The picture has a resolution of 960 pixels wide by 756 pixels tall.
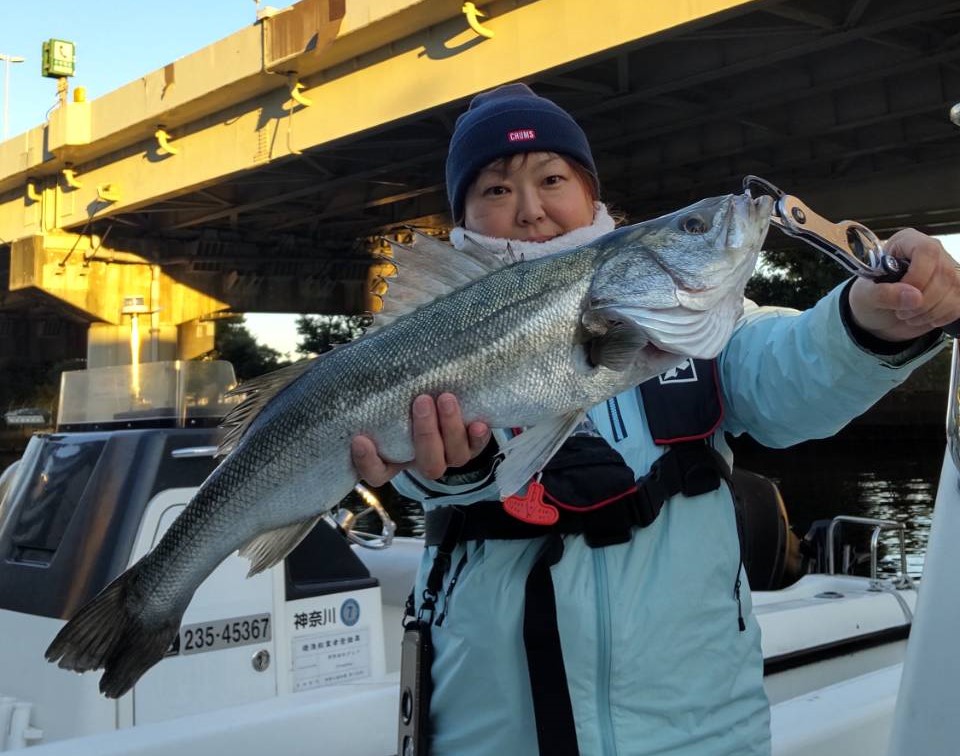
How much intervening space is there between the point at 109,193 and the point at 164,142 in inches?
77.8

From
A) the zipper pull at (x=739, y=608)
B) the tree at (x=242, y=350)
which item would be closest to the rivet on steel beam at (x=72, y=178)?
the tree at (x=242, y=350)

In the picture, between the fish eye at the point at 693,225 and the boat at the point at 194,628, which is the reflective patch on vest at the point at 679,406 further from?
the boat at the point at 194,628

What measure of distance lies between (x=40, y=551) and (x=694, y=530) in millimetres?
2936

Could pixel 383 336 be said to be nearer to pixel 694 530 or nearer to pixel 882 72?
pixel 694 530

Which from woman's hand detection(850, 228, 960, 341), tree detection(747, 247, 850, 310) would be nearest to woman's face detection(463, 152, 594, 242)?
woman's hand detection(850, 228, 960, 341)

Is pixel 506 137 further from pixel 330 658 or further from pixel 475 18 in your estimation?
pixel 475 18

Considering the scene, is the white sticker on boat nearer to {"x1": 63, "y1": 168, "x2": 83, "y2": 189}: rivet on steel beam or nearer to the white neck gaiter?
the white neck gaiter

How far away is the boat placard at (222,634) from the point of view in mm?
3734

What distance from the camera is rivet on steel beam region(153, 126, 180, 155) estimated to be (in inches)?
742

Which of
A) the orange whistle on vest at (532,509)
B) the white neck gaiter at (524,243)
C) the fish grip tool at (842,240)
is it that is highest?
the white neck gaiter at (524,243)

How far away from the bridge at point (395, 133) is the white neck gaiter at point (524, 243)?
427 centimetres

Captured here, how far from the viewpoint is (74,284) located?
2236 cm

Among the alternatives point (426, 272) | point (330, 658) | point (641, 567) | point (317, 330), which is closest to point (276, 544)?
point (426, 272)

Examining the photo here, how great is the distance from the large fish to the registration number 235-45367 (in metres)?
1.65
